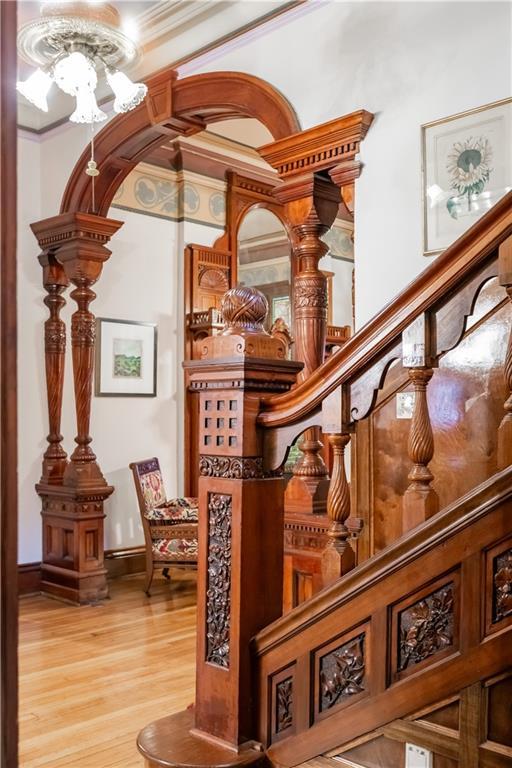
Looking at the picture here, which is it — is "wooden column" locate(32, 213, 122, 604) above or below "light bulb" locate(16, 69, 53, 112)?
below

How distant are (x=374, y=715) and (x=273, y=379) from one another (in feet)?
2.92

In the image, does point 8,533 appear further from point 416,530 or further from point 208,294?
point 208,294

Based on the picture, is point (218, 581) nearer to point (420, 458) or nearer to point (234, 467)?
point (234, 467)

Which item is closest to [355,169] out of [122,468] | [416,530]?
[416,530]

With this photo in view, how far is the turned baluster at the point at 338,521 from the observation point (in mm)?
1842

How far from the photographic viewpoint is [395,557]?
1.68 metres

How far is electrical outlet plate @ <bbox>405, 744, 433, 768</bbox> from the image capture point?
5.28ft

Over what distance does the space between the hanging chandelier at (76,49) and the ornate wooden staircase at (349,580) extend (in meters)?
1.90

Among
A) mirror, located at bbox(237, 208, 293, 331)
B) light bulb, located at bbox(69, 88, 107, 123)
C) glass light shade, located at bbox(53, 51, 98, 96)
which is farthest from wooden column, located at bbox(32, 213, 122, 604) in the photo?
mirror, located at bbox(237, 208, 293, 331)

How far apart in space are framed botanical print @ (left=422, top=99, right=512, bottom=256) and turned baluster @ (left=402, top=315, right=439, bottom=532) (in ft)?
4.77

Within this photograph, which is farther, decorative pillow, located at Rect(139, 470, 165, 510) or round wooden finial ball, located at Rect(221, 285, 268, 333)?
decorative pillow, located at Rect(139, 470, 165, 510)

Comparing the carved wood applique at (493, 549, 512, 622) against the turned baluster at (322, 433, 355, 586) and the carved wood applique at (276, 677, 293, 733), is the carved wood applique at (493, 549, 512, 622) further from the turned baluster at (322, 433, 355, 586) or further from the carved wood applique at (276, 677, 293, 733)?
the carved wood applique at (276, 677, 293, 733)

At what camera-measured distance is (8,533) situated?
2.70 feet

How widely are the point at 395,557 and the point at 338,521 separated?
0.22m
